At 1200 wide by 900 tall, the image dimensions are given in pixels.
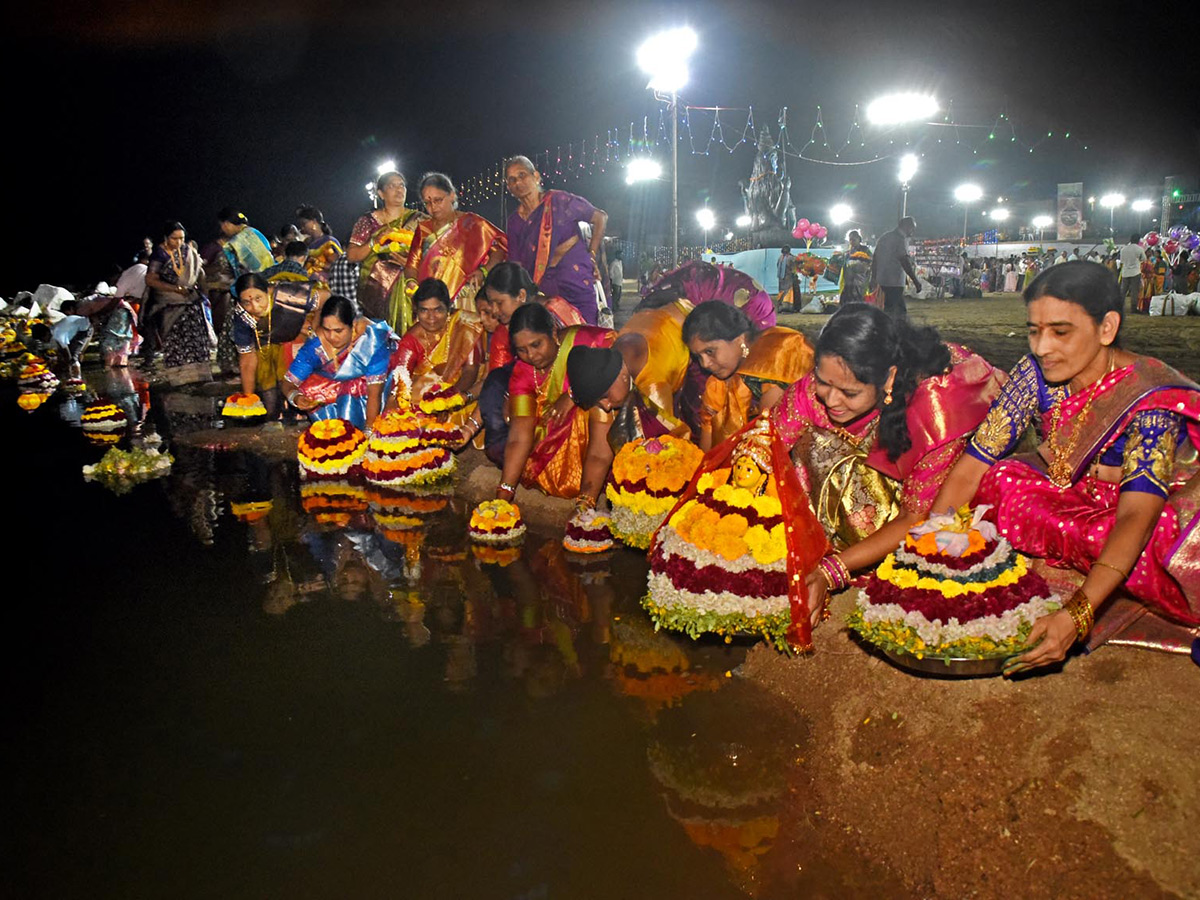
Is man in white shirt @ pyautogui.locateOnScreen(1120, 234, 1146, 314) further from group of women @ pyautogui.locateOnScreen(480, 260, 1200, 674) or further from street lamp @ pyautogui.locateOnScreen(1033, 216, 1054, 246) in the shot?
street lamp @ pyautogui.locateOnScreen(1033, 216, 1054, 246)

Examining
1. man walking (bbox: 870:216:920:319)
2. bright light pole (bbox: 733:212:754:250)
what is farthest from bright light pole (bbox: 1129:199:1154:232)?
man walking (bbox: 870:216:920:319)

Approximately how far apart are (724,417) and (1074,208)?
4150cm

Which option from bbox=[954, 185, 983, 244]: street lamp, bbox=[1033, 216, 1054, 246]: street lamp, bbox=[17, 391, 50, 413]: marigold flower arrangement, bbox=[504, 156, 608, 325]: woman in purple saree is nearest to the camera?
bbox=[504, 156, 608, 325]: woman in purple saree

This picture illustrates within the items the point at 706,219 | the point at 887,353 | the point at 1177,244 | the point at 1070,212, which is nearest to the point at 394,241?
the point at 887,353

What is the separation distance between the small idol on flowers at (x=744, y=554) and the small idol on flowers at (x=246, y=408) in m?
6.54

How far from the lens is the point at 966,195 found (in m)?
43.7

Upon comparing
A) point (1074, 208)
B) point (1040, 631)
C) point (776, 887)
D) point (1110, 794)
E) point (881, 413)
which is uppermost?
point (1074, 208)

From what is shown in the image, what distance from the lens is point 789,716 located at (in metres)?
3.05

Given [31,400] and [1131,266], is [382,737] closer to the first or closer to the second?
[31,400]

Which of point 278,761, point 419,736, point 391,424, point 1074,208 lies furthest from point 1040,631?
point 1074,208

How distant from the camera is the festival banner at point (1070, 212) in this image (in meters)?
38.1

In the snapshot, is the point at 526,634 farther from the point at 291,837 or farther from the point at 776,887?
the point at 776,887

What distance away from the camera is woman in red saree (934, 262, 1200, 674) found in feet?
7.99

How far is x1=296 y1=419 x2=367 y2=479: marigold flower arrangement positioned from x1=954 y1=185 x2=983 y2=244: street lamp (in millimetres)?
42777
